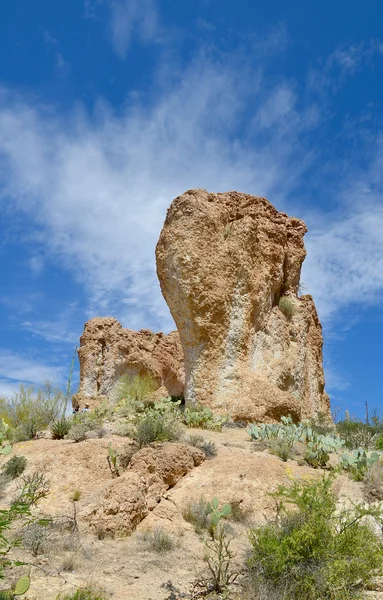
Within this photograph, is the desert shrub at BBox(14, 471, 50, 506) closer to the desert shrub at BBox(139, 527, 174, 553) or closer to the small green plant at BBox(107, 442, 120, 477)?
the small green plant at BBox(107, 442, 120, 477)

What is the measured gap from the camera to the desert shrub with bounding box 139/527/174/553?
581 centimetres

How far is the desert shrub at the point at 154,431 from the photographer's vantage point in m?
8.45

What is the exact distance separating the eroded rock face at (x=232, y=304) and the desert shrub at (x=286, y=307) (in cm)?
18

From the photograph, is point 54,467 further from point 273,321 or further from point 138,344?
point 138,344

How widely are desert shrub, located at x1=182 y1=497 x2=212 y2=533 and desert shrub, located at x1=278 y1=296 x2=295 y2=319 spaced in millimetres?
10062

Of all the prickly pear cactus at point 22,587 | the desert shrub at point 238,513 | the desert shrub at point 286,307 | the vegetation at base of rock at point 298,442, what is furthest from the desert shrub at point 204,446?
the desert shrub at point 286,307

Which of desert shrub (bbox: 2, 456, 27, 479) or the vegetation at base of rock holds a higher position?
the vegetation at base of rock

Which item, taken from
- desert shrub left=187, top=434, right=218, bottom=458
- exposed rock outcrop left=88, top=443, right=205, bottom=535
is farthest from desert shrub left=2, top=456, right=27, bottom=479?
desert shrub left=187, top=434, right=218, bottom=458

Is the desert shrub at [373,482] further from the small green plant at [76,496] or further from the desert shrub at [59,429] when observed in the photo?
the desert shrub at [59,429]

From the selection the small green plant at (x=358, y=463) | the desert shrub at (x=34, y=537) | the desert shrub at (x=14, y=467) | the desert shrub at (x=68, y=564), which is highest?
the small green plant at (x=358, y=463)

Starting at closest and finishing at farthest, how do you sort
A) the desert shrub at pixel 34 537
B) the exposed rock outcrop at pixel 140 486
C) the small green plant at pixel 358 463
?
the desert shrub at pixel 34 537
the exposed rock outcrop at pixel 140 486
the small green plant at pixel 358 463

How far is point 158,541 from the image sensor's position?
231 inches

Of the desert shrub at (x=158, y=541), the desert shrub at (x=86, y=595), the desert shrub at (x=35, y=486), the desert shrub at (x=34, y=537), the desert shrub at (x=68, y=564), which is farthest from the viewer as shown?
the desert shrub at (x=35, y=486)

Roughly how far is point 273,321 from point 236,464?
27.0 feet
